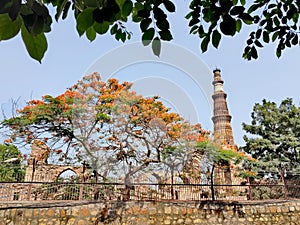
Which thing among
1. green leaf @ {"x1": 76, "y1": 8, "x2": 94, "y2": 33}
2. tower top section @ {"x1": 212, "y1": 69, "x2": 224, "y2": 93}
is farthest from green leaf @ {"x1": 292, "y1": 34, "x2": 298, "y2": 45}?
tower top section @ {"x1": 212, "y1": 69, "x2": 224, "y2": 93}

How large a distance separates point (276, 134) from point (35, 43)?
13.6m

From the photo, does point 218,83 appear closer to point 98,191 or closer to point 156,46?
point 98,191

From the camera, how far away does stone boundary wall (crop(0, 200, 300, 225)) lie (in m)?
5.20

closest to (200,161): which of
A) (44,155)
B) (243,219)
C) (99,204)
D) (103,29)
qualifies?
(243,219)

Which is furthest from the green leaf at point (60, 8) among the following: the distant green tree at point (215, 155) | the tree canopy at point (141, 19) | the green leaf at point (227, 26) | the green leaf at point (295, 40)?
the distant green tree at point (215, 155)

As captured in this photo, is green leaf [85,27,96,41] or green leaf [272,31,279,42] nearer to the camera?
green leaf [85,27,96,41]

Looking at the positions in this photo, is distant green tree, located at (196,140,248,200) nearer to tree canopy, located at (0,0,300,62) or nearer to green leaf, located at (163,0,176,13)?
tree canopy, located at (0,0,300,62)

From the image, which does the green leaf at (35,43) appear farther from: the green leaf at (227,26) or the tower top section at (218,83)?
the tower top section at (218,83)

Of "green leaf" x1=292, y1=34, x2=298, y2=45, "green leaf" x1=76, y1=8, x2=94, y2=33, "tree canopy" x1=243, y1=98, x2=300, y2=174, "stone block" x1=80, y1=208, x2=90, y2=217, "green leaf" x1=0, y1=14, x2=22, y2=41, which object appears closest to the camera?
"green leaf" x1=0, y1=14, x2=22, y2=41

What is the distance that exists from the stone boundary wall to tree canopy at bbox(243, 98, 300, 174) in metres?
5.45

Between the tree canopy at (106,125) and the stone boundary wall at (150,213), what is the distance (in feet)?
6.66

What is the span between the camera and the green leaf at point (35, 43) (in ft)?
1.41

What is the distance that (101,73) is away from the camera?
8.55m

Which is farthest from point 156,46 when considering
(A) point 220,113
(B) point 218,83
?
(B) point 218,83
